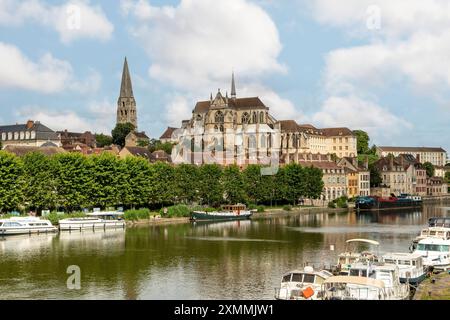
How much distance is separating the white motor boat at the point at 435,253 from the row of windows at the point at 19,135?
134669 mm

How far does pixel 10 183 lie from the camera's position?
85500 millimetres

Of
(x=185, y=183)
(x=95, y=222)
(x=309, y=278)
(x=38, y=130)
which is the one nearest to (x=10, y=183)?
(x=95, y=222)

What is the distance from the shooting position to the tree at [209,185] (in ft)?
384

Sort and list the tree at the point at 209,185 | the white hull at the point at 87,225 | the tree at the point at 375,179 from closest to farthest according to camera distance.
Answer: the white hull at the point at 87,225 → the tree at the point at 209,185 → the tree at the point at 375,179

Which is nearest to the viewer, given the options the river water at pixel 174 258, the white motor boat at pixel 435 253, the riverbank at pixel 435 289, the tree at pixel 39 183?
the riverbank at pixel 435 289

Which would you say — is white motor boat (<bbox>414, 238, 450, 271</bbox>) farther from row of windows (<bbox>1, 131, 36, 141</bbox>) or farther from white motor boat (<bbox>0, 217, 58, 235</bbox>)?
row of windows (<bbox>1, 131, 36, 141</bbox>)

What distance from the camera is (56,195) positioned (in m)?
91.4

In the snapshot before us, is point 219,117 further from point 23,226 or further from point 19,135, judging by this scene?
point 23,226

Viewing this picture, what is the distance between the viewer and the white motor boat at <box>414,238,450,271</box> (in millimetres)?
50312

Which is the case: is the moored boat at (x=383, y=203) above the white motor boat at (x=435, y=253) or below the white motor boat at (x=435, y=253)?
above

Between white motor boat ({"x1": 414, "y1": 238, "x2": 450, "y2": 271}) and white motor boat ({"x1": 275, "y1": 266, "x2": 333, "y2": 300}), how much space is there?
14852 mm

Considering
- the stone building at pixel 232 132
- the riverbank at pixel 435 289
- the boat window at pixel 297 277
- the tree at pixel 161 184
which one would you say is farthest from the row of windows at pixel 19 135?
the riverbank at pixel 435 289

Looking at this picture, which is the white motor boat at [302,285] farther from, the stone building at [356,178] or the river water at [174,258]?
the stone building at [356,178]
